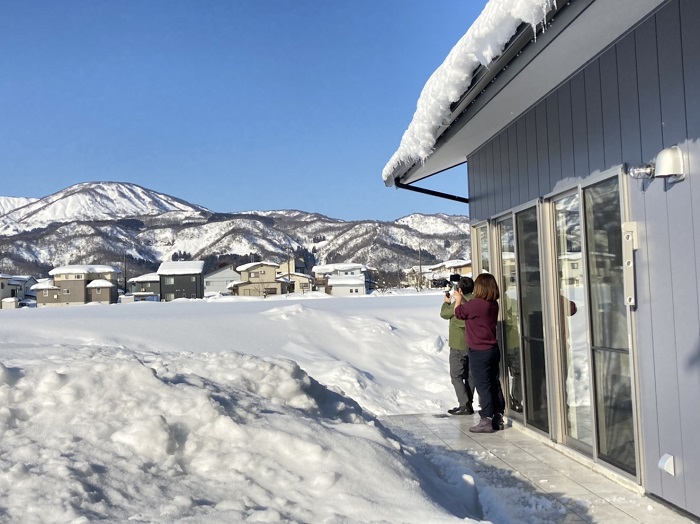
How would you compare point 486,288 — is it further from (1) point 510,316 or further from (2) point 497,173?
(2) point 497,173

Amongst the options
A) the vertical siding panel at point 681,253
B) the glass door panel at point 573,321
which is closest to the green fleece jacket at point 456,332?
the glass door panel at point 573,321

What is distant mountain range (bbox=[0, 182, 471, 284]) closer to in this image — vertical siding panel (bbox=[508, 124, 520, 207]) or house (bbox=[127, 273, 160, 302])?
house (bbox=[127, 273, 160, 302])

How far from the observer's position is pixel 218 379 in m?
3.03

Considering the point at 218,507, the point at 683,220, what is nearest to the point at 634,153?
the point at 683,220

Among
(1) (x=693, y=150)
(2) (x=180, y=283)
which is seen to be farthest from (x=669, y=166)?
(2) (x=180, y=283)

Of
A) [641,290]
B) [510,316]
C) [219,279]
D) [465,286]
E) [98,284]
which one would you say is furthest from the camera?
[219,279]

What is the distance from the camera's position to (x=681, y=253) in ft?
11.7

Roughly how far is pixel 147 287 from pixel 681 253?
84.8m

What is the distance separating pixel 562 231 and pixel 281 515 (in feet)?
13.3

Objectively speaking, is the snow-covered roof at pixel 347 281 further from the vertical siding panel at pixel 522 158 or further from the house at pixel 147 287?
the vertical siding panel at pixel 522 158

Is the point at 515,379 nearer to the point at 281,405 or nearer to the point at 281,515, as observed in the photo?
the point at 281,405

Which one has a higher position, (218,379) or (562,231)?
(562,231)

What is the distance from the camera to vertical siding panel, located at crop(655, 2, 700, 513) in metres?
3.48

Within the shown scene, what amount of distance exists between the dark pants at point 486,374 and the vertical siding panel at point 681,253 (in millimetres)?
2683
